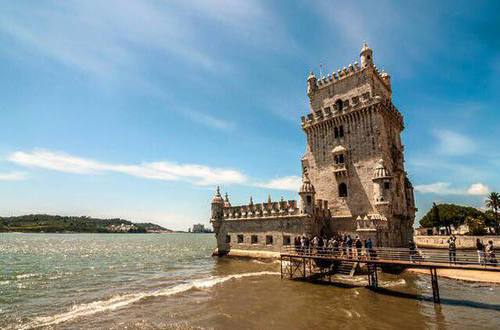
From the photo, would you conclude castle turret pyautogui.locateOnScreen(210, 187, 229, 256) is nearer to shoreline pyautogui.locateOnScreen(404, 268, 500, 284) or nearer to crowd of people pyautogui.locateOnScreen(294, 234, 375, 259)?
crowd of people pyautogui.locateOnScreen(294, 234, 375, 259)

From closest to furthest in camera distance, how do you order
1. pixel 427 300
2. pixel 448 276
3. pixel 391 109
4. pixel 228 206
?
pixel 427 300
pixel 448 276
pixel 391 109
pixel 228 206

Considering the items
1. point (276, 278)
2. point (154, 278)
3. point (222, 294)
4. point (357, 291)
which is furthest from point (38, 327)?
point (357, 291)

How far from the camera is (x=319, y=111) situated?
128 feet

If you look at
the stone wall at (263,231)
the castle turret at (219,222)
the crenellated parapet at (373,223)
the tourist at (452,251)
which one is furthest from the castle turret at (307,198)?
the castle turret at (219,222)

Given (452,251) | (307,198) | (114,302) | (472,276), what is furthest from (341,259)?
(114,302)

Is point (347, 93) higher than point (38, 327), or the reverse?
point (347, 93)

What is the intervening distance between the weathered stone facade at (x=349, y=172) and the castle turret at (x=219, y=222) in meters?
4.07

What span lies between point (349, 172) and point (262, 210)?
11580 mm

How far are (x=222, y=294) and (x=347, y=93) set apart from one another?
26449 mm

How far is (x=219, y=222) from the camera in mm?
44844

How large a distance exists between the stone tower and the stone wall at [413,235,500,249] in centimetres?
2425

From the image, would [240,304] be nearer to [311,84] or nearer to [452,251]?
[452,251]

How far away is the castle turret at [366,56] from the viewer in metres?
35.6

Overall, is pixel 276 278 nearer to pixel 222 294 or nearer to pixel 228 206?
pixel 222 294
